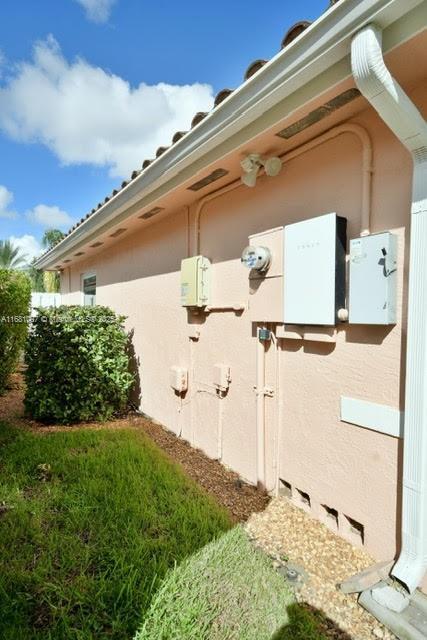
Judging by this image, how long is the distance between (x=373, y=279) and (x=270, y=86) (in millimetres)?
1736

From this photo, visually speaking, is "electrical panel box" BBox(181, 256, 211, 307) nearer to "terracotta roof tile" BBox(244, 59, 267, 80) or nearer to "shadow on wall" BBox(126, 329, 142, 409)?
"terracotta roof tile" BBox(244, 59, 267, 80)

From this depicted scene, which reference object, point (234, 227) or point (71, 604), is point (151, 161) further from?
point (71, 604)

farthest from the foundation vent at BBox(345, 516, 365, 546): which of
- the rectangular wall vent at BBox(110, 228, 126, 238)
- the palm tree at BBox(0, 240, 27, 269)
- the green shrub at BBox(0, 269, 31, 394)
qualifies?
the palm tree at BBox(0, 240, 27, 269)

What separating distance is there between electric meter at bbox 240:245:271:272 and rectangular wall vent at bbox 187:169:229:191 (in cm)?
117

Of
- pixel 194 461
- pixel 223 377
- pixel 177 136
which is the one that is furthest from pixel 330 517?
pixel 177 136

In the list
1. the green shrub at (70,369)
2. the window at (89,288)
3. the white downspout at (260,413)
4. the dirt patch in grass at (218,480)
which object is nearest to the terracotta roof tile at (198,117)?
the white downspout at (260,413)

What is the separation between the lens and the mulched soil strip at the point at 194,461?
3.95 m

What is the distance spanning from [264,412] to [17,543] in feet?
8.97

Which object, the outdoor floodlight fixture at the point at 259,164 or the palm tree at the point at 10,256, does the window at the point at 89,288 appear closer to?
the outdoor floodlight fixture at the point at 259,164

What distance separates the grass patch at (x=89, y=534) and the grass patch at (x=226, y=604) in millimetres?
137

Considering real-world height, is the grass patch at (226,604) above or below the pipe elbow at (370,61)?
below

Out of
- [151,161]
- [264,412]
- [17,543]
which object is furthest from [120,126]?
[17,543]

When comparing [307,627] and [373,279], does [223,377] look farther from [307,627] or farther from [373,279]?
[307,627]

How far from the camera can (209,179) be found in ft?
→ 15.3
